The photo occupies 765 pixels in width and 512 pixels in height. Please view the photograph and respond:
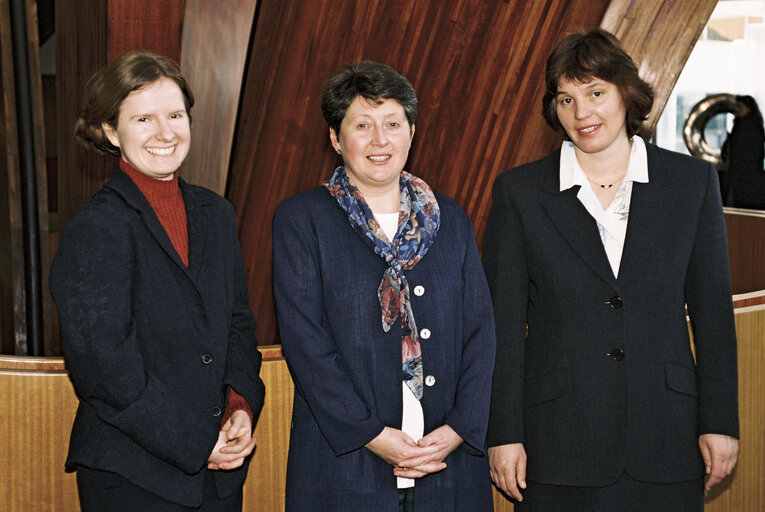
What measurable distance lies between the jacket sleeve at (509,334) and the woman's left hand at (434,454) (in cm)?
15

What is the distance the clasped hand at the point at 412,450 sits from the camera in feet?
5.75

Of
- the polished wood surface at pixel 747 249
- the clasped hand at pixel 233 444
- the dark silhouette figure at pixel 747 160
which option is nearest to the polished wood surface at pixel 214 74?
the clasped hand at pixel 233 444

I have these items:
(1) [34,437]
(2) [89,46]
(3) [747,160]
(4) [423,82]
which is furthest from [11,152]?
(3) [747,160]

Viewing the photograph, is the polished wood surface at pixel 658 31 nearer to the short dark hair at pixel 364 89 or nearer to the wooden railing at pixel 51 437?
the short dark hair at pixel 364 89

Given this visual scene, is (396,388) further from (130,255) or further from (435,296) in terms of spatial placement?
(130,255)

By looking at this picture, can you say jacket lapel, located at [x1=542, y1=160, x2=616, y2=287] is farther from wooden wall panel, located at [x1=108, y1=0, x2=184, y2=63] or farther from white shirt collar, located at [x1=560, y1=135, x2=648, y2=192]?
wooden wall panel, located at [x1=108, y1=0, x2=184, y2=63]

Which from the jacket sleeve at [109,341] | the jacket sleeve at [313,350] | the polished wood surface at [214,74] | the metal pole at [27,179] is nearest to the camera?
the jacket sleeve at [109,341]

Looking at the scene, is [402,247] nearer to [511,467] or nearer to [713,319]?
[511,467]

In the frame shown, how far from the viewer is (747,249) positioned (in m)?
6.02

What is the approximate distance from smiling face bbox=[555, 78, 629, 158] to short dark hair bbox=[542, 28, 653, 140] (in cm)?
1

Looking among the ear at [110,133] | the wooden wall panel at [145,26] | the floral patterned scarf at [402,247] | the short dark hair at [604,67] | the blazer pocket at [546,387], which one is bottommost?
the blazer pocket at [546,387]

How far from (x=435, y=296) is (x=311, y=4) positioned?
166 cm

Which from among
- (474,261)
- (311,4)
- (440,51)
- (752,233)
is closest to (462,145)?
(440,51)

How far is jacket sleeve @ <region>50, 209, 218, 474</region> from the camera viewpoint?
59.7 inches
